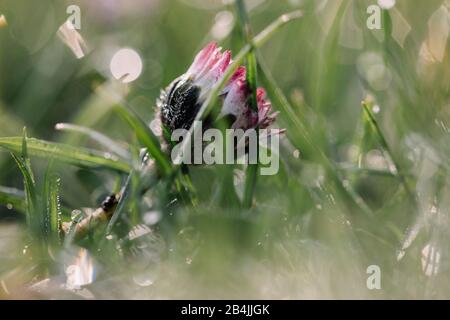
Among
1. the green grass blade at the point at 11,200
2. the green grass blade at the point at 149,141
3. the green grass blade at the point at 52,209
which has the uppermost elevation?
the green grass blade at the point at 149,141

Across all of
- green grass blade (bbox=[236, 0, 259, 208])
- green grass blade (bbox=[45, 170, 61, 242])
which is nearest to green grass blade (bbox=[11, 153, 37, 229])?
green grass blade (bbox=[45, 170, 61, 242])

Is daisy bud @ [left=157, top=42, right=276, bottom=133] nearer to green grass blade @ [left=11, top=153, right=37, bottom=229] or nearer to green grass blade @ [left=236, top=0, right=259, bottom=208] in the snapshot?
green grass blade @ [left=236, top=0, right=259, bottom=208]

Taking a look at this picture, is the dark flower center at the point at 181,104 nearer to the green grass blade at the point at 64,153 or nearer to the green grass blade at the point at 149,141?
the green grass blade at the point at 149,141

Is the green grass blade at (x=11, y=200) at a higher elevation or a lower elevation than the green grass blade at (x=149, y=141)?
lower

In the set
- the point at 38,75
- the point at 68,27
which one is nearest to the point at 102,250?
the point at 68,27

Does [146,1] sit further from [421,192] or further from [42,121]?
[421,192]

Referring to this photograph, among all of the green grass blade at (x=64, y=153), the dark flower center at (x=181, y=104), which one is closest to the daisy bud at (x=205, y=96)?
the dark flower center at (x=181, y=104)

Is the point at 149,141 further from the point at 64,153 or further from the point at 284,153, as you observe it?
the point at 284,153

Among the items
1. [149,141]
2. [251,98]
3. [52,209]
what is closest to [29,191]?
[52,209]
